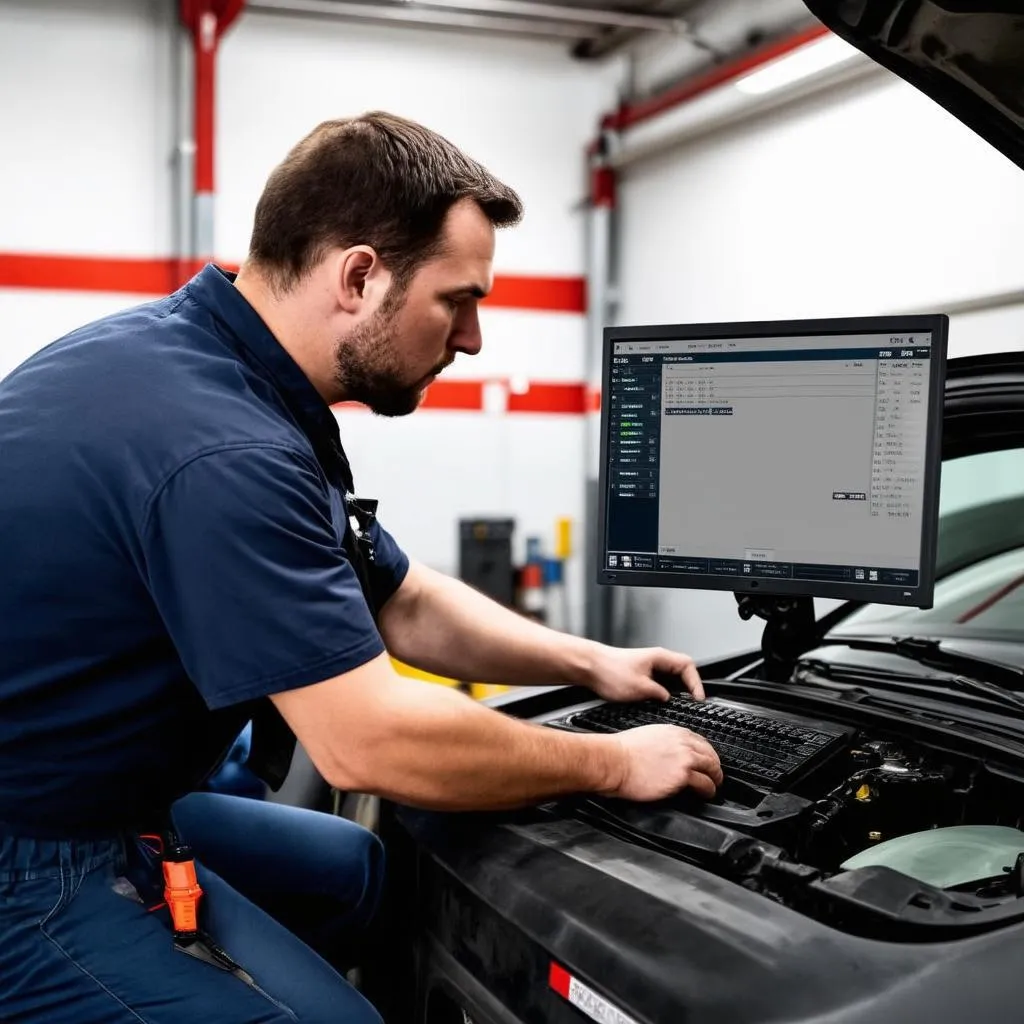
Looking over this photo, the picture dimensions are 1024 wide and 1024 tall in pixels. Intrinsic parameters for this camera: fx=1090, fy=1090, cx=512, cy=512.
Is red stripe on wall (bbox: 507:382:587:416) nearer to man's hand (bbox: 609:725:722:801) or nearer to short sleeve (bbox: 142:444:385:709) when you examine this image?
man's hand (bbox: 609:725:722:801)

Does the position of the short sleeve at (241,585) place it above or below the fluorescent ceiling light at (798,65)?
below

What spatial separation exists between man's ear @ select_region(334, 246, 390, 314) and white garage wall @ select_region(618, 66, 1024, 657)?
10.4 feet

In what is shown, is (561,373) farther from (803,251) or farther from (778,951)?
(778,951)

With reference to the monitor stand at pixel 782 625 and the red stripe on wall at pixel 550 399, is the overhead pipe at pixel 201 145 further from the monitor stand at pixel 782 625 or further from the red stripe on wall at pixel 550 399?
the monitor stand at pixel 782 625

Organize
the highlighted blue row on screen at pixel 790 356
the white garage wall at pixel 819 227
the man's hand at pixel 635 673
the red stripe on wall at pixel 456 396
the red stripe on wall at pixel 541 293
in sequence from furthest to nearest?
the red stripe on wall at pixel 541 293, the red stripe on wall at pixel 456 396, the white garage wall at pixel 819 227, the man's hand at pixel 635 673, the highlighted blue row on screen at pixel 790 356

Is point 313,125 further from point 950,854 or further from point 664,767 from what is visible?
point 950,854

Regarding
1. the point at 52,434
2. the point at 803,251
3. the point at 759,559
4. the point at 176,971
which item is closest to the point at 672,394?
the point at 759,559

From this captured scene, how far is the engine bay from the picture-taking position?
3.23 ft

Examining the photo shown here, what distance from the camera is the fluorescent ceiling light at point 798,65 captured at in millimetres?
4348

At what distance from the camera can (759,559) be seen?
1.64 m

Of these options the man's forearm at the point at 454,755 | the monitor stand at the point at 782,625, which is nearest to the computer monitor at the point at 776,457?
the monitor stand at the point at 782,625

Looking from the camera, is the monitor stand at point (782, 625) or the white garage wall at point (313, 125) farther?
the white garage wall at point (313, 125)

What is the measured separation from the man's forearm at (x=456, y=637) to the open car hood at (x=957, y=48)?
0.95 metres

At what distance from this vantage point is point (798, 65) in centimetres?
457
